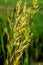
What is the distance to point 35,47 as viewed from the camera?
4152mm

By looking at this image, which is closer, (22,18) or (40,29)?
(22,18)

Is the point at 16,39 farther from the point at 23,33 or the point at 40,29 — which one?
the point at 40,29

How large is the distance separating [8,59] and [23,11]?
31 centimetres

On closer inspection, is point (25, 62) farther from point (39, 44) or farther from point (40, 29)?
point (40, 29)

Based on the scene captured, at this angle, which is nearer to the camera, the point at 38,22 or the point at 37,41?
the point at 37,41

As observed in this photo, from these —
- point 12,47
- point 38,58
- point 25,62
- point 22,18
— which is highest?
point 22,18

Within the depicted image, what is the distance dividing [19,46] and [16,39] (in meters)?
0.09

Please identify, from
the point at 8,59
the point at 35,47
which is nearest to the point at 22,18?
the point at 8,59

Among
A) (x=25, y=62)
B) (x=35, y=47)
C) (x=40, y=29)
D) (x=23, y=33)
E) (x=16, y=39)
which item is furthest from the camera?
(x=40, y=29)

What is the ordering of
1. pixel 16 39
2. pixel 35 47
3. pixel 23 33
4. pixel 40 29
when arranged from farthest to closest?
1. pixel 40 29
2. pixel 35 47
3. pixel 23 33
4. pixel 16 39

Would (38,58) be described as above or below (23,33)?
below

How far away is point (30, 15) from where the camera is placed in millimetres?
1698

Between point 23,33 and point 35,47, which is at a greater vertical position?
point 23,33

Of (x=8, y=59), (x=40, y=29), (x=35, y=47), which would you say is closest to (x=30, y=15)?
(x=8, y=59)
